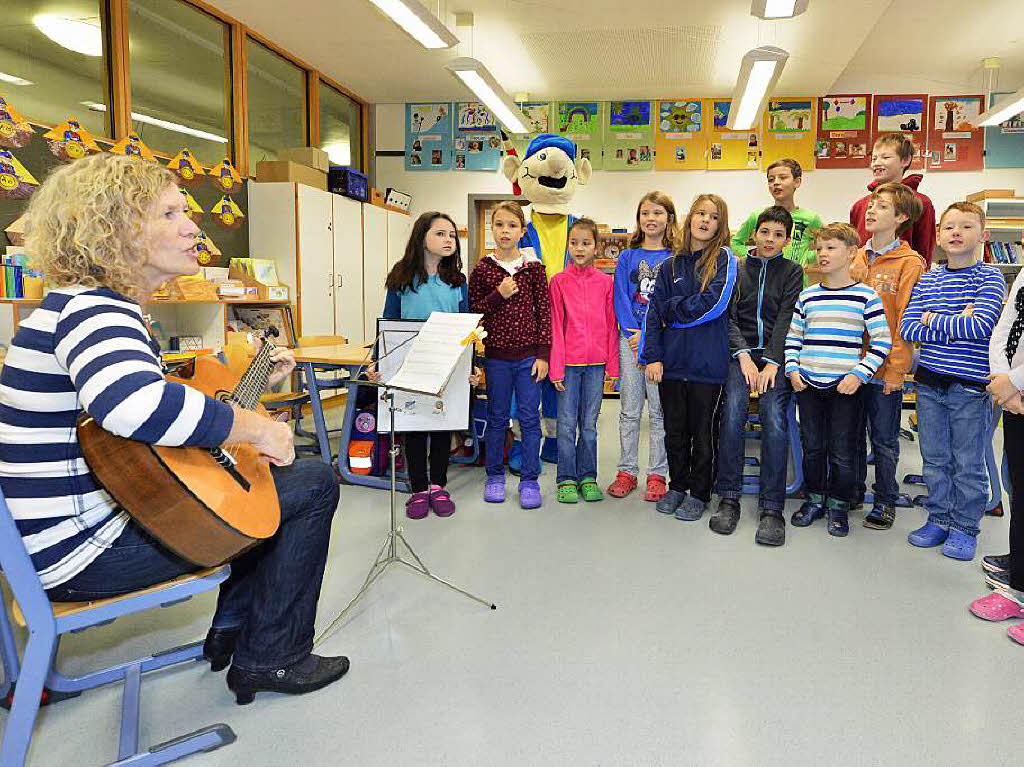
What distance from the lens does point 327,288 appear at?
5840 mm

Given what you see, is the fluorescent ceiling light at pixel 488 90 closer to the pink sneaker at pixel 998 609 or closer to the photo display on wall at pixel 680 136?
the photo display on wall at pixel 680 136

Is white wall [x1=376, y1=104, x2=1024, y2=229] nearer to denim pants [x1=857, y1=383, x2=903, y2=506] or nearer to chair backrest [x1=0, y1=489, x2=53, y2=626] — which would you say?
denim pants [x1=857, y1=383, x2=903, y2=506]

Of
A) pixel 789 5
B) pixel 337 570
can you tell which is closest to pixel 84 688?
pixel 337 570

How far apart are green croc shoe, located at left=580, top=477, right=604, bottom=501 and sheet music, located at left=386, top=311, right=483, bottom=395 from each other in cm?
124

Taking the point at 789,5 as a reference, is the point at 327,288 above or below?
below

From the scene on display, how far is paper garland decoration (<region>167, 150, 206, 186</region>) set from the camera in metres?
4.54

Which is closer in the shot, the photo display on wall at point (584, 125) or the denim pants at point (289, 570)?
the denim pants at point (289, 570)

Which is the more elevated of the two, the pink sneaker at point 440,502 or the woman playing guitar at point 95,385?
the woman playing guitar at point 95,385

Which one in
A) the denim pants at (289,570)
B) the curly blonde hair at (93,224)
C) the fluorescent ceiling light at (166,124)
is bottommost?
the denim pants at (289,570)

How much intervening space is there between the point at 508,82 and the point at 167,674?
20.1ft

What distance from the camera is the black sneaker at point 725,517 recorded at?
9.41 ft

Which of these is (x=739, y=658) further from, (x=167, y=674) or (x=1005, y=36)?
(x=1005, y=36)

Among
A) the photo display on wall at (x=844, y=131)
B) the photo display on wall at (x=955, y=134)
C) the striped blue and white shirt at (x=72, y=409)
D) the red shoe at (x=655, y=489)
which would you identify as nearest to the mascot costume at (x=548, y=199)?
the red shoe at (x=655, y=489)

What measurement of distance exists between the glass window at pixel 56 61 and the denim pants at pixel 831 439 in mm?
4028
